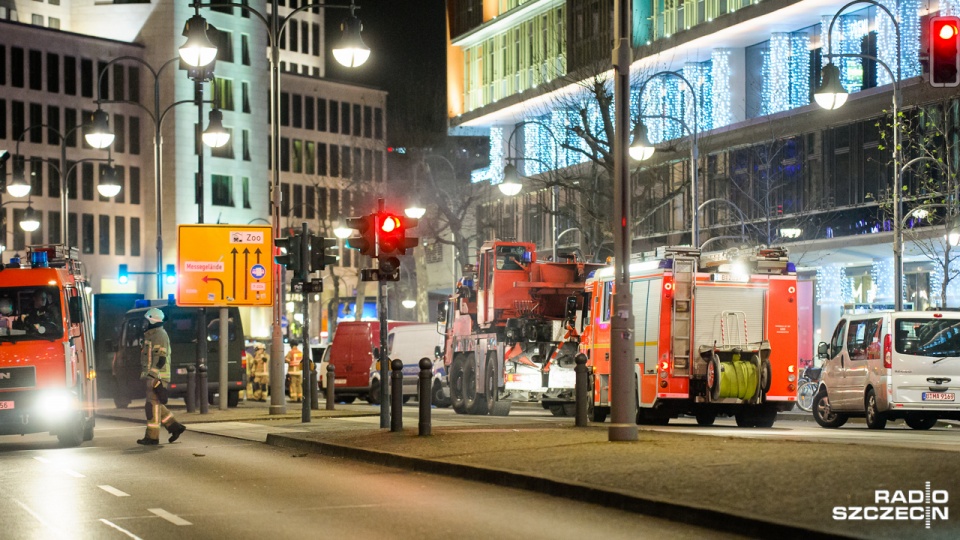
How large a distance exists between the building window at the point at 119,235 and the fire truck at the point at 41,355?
286ft

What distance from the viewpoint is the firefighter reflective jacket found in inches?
910

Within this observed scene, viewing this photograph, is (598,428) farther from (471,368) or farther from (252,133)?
(252,133)

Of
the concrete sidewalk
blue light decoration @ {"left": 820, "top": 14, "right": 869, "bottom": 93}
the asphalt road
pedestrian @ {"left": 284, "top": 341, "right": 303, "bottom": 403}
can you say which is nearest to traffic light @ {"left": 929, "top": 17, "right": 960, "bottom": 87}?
the concrete sidewalk

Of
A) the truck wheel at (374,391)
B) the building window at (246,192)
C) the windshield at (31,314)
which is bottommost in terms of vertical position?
the truck wheel at (374,391)

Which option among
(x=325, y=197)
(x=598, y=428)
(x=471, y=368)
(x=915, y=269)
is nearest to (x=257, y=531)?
(x=598, y=428)

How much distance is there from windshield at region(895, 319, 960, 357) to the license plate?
65cm

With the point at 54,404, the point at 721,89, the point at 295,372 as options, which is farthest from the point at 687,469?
the point at 721,89

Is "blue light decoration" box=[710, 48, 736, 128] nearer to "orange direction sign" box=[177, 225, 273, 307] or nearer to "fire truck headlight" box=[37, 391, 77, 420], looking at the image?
"orange direction sign" box=[177, 225, 273, 307]

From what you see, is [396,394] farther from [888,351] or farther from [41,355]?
[888,351]

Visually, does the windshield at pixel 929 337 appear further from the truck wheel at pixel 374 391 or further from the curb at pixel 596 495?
the truck wheel at pixel 374 391

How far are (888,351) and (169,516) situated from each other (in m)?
16.5

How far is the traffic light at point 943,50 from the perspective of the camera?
15.4 metres

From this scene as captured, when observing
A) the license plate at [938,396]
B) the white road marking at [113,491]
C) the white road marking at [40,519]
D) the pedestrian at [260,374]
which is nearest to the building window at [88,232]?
the pedestrian at [260,374]

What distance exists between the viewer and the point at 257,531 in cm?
1181
